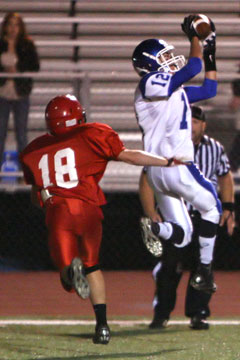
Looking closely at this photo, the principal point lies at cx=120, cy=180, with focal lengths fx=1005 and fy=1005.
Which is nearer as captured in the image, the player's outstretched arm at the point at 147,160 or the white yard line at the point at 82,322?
the player's outstretched arm at the point at 147,160

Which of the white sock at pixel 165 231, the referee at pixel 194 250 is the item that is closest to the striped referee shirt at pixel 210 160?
the referee at pixel 194 250

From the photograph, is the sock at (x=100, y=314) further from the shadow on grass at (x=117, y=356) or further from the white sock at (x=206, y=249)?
the white sock at (x=206, y=249)

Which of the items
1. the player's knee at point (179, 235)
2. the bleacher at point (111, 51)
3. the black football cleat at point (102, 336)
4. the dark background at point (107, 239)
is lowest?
the dark background at point (107, 239)

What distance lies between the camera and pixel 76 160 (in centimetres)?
553

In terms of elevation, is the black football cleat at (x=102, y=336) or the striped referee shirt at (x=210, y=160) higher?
the striped referee shirt at (x=210, y=160)

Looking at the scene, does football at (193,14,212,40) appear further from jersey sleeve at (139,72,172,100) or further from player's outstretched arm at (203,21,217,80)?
jersey sleeve at (139,72,172,100)

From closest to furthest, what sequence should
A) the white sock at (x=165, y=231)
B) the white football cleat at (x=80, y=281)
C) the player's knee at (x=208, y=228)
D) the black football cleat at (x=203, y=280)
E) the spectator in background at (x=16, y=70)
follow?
the white football cleat at (x=80, y=281), the white sock at (x=165, y=231), the black football cleat at (x=203, y=280), the player's knee at (x=208, y=228), the spectator in background at (x=16, y=70)

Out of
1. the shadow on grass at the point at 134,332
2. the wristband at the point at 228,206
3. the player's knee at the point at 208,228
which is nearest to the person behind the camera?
the player's knee at the point at 208,228

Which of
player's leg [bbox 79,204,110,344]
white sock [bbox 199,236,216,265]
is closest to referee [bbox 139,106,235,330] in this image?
white sock [bbox 199,236,216,265]

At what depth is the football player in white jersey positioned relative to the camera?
569 cm

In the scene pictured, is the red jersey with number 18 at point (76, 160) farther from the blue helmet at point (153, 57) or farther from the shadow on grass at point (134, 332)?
the shadow on grass at point (134, 332)

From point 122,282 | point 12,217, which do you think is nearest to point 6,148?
point 12,217

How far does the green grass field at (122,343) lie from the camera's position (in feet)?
18.2

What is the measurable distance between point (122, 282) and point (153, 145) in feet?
11.1
